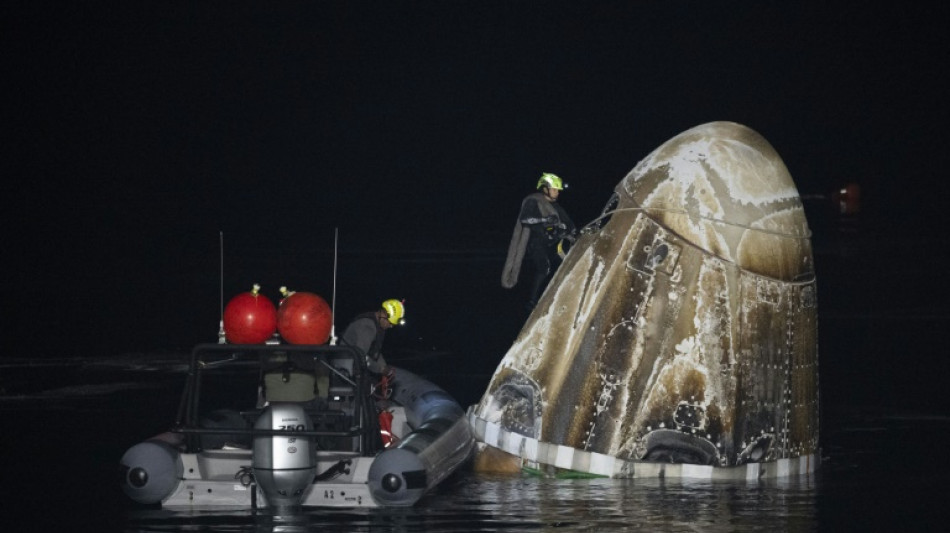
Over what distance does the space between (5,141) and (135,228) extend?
26.5 metres

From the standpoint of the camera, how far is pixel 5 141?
81875mm

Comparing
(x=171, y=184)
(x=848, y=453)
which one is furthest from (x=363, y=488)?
(x=171, y=184)

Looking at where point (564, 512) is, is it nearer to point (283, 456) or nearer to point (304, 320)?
point (283, 456)

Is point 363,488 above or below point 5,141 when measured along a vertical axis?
below

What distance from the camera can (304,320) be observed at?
39.9ft

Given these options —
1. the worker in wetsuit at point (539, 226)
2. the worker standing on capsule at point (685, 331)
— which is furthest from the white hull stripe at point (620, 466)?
the worker in wetsuit at point (539, 226)

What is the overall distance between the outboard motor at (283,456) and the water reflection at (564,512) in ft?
0.86

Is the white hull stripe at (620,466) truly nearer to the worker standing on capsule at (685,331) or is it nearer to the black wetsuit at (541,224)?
the worker standing on capsule at (685,331)

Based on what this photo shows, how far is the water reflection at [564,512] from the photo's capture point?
11516mm

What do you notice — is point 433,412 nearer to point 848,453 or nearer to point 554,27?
point 848,453

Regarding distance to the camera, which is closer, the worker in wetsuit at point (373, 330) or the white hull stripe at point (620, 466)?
the white hull stripe at point (620, 466)

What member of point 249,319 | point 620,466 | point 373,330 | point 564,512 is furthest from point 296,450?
point 373,330

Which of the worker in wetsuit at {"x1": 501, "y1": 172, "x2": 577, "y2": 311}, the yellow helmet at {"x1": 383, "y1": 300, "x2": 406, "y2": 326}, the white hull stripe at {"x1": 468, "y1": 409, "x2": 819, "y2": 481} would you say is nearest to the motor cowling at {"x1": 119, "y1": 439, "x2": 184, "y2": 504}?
the white hull stripe at {"x1": 468, "y1": 409, "x2": 819, "y2": 481}

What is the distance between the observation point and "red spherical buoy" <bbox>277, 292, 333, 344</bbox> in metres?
12.2
